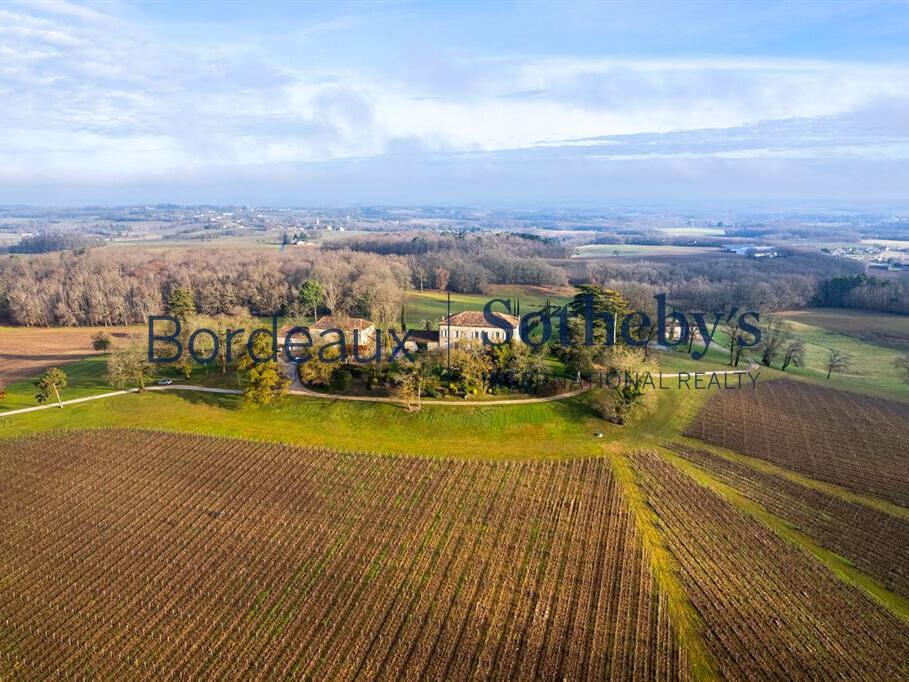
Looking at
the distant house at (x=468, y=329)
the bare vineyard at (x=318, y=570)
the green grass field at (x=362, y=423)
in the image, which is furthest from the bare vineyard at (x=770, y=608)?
the distant house at (x=468, y=329)

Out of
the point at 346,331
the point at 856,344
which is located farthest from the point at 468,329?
the point at 856,344

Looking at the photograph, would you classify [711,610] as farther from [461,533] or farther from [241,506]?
[241,506]

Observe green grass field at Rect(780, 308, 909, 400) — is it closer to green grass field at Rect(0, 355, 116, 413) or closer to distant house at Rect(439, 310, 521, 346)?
distant house at Rect(439, 310, 521, 346)

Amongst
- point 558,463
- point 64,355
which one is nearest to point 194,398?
point 64,355

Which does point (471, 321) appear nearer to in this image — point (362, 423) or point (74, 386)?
point (362, 423)

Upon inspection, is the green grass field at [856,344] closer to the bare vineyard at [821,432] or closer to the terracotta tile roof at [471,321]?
the bare vineyard at [821,432]

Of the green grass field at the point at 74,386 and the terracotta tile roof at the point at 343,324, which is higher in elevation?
the terracotta tile roof at the point at 343,324
